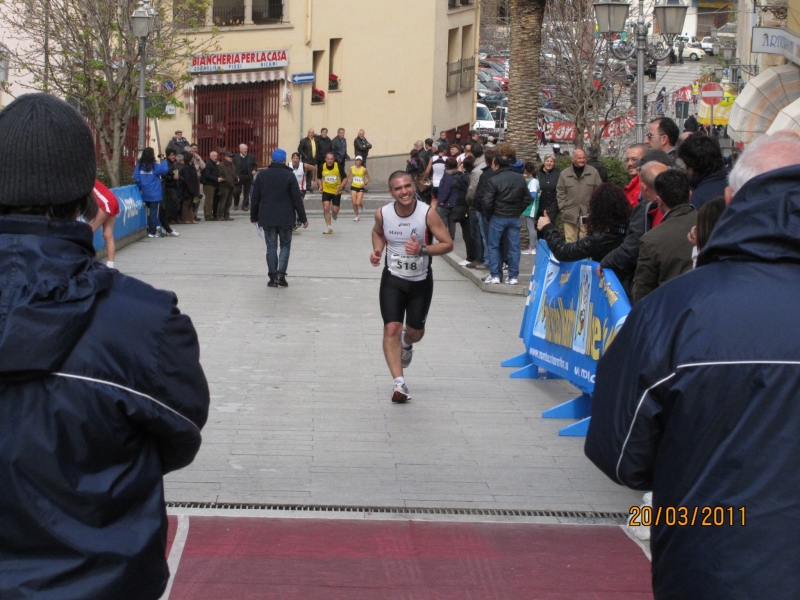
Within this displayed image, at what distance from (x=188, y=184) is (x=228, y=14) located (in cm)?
1281

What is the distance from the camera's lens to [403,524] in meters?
5.78

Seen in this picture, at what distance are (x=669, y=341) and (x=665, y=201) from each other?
4052mm

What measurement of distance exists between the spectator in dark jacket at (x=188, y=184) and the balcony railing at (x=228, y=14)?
38.2 feet

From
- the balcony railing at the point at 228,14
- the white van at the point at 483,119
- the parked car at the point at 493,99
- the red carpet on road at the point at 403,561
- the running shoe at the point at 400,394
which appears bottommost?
the red carpet on road at the point at 403,561

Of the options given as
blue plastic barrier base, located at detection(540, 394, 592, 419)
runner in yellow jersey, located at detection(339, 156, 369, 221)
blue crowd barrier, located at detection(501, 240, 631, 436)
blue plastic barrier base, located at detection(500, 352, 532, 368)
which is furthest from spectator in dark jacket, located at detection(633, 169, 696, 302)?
runner in yellow jersey, located at detection(339, 156, 369, 221)

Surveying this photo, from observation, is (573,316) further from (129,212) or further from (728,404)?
(129,212)

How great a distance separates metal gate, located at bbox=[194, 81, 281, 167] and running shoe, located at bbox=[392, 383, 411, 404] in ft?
85.7

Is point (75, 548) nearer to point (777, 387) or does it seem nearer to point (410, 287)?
point (777, 387)

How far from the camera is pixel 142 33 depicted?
827 inches

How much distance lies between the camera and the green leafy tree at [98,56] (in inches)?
898

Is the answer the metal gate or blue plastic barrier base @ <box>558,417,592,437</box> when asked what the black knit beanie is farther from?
the metal gate

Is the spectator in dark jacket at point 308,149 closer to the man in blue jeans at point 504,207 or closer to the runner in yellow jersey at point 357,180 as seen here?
the runner in yellow jersey at point 357,180

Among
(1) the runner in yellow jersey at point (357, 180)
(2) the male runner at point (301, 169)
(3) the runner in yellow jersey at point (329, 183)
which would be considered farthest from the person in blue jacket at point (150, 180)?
(1) the runner in yellow jersey at point (357, 180)

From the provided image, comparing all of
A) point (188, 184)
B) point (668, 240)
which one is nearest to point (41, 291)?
point (668, 240)
